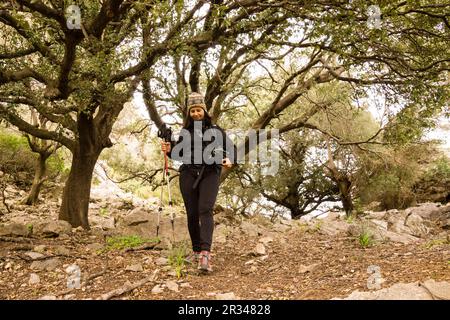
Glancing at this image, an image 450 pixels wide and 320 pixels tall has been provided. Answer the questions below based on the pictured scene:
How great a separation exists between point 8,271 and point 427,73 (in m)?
9.60

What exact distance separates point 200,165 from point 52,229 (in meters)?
5.16

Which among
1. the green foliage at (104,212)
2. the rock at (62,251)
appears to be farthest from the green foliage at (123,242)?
the green foliage at (104,212)

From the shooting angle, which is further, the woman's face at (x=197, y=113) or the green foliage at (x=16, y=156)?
the green foliage at (x=16, y=156)

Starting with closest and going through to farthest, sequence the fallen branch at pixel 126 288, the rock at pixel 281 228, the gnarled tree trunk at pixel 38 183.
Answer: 1. the fallen branch at pixel 126 288
2. the rock at pixel 281 228
3. the gnarled tree trunk at pixel 38 183

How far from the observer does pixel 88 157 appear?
1190cm

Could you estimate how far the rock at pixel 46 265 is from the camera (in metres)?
6.95

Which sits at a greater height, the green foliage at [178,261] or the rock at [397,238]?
the rock at [397,238]

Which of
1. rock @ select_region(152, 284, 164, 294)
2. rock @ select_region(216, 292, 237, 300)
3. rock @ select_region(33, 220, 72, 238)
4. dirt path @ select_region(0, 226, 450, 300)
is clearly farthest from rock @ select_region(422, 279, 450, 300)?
rock @ select_region(33, 220, 72, 238)

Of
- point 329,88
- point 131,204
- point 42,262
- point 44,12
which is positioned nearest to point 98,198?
point 131,204

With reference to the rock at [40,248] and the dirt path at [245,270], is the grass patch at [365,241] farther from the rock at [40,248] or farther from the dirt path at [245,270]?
the rock at [40,248]

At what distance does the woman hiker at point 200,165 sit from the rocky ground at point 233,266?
0.68 meters

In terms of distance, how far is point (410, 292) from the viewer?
438 centimetres

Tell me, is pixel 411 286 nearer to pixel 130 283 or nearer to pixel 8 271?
pixel 130 283

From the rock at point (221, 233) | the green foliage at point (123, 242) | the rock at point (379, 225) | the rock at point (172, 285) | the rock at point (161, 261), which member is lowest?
the rock at point (172, 285)
